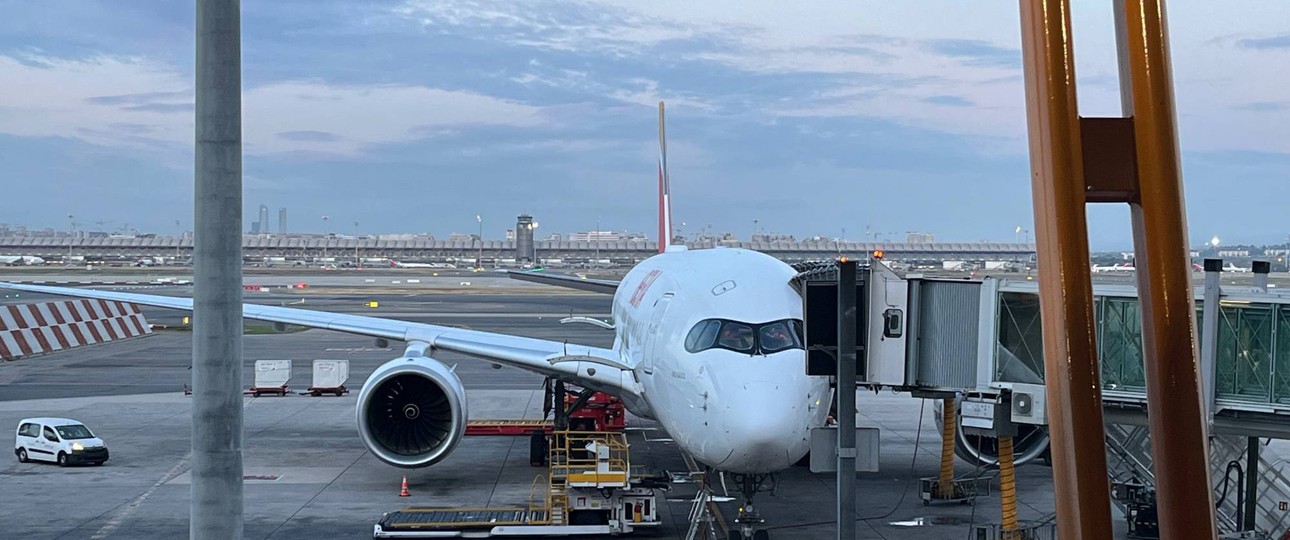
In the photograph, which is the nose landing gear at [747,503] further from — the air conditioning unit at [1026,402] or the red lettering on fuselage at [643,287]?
the red lettering on fuselage at [643,287]

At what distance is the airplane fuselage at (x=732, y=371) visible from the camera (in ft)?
43.1

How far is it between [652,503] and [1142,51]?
43.4ft

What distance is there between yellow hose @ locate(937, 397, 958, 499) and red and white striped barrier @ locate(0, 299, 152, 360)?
34.6 metres

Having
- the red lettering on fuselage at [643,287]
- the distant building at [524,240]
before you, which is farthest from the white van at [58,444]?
the distant building at [524,240]

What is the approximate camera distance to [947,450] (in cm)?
1942

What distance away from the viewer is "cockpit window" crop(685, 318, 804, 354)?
46.2 feet

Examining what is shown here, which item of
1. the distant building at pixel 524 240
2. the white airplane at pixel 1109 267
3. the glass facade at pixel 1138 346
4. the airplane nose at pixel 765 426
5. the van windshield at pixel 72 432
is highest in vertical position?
the distant building at pixel 524 240

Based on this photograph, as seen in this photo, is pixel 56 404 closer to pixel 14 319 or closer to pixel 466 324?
pixel 14 319

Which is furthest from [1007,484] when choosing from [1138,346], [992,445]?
[992,445]

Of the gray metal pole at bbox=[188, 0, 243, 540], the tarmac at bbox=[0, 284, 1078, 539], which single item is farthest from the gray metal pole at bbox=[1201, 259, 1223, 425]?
the gray metal pole at bbox=[188, 0, 243, 540]

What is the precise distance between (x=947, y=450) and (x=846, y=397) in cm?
898

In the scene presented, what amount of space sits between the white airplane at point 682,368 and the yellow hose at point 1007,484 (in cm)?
252

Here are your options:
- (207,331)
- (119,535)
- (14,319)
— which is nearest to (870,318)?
(207,331)

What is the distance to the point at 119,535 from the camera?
16016 millimetres
